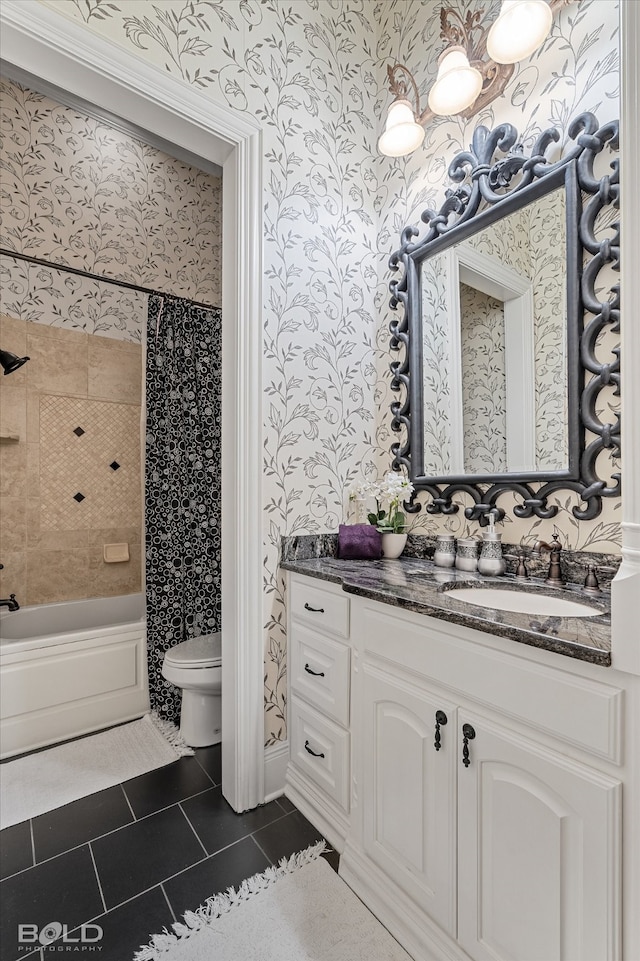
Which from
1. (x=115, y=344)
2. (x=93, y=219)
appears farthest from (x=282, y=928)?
(x=93, y=219)

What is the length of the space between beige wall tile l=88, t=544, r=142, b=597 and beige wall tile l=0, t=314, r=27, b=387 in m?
1.13

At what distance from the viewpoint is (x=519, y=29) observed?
128 cm

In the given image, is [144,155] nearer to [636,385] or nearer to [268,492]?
[268,492]

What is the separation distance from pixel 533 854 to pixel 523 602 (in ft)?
1.85

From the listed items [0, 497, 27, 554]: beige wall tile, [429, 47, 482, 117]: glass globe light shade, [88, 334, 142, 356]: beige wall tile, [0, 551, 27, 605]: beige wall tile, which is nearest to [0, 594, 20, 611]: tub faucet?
[0, 551, 27, 605]: beige wall tile

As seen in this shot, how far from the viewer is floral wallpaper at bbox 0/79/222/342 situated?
95.7 inches

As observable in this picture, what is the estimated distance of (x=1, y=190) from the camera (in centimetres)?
246

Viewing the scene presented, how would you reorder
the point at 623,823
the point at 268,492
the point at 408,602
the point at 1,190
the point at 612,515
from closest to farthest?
the point at 623,823
the point at 408,602
the point at 612,515
the point at 268,492
the point at 1,190

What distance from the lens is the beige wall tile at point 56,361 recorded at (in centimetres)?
268

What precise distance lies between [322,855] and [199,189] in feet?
11.5

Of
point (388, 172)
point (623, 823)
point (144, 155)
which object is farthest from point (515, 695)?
point (144, 155)

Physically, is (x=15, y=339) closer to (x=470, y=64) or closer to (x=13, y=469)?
(x=13, y=469)

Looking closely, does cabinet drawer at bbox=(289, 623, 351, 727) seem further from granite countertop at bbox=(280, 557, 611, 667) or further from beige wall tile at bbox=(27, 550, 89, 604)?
beige wall tile at bbox=(27, 550, 89, 604)

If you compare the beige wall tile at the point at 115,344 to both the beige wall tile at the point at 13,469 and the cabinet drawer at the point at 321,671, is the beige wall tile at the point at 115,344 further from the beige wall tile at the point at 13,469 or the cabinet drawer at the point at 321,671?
the cabinet drawer at the point at 321,671
